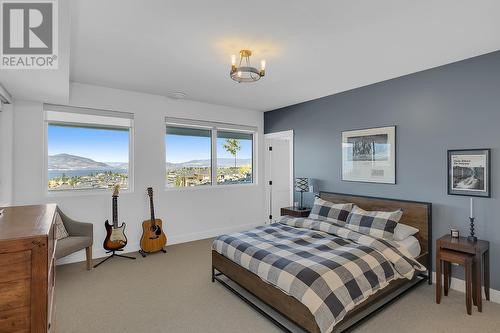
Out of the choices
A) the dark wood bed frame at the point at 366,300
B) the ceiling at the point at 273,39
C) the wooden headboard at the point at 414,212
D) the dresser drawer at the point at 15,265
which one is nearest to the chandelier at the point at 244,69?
the ceiling at the point at 273,39

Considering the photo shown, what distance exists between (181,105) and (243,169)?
6.29ft

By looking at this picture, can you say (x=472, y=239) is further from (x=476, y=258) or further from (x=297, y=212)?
(x=297, y=212)

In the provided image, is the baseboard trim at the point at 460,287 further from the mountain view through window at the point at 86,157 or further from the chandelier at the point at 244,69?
the mountain view through window at the point at 86,157

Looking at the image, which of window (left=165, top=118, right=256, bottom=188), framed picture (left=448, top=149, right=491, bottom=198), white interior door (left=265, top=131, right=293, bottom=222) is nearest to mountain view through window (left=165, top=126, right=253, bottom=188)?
window (left=165, top=118, right=256, bottom=188)

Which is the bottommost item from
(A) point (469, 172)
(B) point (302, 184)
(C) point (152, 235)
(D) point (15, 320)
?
(C) point (152, 235)

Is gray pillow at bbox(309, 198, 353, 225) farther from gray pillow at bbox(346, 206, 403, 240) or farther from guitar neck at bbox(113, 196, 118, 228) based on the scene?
guitar neck at bbox(113, 196, 118, 228)

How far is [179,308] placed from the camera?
8.55ft

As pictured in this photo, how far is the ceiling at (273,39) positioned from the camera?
200 centimetres

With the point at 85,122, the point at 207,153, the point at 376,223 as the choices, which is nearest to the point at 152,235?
the point at 207,153

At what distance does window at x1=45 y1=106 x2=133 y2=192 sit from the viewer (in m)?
3.76

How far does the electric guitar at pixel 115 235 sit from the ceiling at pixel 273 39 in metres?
1.73

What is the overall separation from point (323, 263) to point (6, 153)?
4031 millimetres

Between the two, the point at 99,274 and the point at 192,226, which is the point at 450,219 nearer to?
the point at 192,226

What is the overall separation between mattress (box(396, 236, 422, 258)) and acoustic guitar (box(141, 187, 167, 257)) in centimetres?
346
